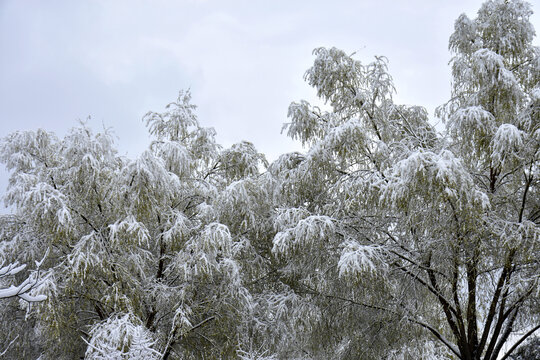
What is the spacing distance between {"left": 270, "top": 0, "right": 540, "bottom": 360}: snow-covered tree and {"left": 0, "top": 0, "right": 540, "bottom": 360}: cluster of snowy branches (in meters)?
0.03

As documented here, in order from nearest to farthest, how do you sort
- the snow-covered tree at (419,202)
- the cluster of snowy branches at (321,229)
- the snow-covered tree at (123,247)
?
the snow-covered tree at (419,202) → the cluster of snowy branches at (321,229) → the snow-covered tree at (123,247)

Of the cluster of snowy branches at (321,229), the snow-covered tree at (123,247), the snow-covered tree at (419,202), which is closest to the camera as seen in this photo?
the snow-covered tree at (419,202)

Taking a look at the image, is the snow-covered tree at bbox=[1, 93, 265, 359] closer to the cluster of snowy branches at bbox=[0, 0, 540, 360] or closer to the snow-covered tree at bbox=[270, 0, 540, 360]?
the cluster of snowy branches at bbox=[0, 0, 540, 360]

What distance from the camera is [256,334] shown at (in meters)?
8.47

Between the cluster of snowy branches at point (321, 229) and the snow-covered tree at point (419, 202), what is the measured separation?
0.03 m

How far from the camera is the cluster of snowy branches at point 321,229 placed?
6.73 m

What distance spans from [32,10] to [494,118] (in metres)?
44.5

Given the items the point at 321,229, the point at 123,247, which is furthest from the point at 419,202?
the point at 123,247

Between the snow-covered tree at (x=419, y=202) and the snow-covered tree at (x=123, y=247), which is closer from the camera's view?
the snow-covered tree at (x=419, y=202)

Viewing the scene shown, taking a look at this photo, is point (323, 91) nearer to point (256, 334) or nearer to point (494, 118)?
point (494, 118)

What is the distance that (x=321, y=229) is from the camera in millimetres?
6820

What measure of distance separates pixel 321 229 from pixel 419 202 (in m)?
1.25

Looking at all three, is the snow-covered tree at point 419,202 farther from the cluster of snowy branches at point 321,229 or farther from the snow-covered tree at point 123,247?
the snow-covered tree at point 123,247

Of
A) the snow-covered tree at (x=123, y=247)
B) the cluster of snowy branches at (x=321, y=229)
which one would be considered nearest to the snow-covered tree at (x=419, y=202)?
the cluster of snowy branches at (x=321, y=229)
